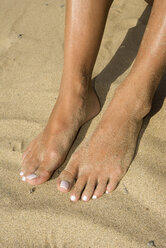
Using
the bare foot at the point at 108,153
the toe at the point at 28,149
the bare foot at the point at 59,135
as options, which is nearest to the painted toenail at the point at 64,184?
the bare foot at the point at 108,153

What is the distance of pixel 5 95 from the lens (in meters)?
2.29

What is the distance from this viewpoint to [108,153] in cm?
162

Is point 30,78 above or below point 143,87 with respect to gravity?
below

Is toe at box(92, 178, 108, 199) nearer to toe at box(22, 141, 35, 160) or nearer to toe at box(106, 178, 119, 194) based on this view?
toe at box(106, 178, 119, 194)

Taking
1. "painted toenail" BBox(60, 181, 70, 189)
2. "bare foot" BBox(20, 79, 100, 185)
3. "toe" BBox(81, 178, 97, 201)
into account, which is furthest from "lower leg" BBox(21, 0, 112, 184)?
"toe" BBox(81, 178, 97, 201)

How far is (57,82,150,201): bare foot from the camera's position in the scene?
1564 mm

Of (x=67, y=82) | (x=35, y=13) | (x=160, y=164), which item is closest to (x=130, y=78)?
(x=67, y=82)

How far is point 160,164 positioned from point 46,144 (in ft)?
2.01

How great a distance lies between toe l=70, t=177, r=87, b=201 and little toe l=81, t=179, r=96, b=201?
0.06 feet

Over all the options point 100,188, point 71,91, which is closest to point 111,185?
point 100,188

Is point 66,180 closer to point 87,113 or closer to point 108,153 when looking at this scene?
point 108,153

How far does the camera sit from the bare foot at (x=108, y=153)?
5.13 feet

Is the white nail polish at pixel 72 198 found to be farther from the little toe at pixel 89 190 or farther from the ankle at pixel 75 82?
the ankle at pixel 75 82

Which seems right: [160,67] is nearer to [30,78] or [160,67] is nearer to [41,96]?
[41,96]
